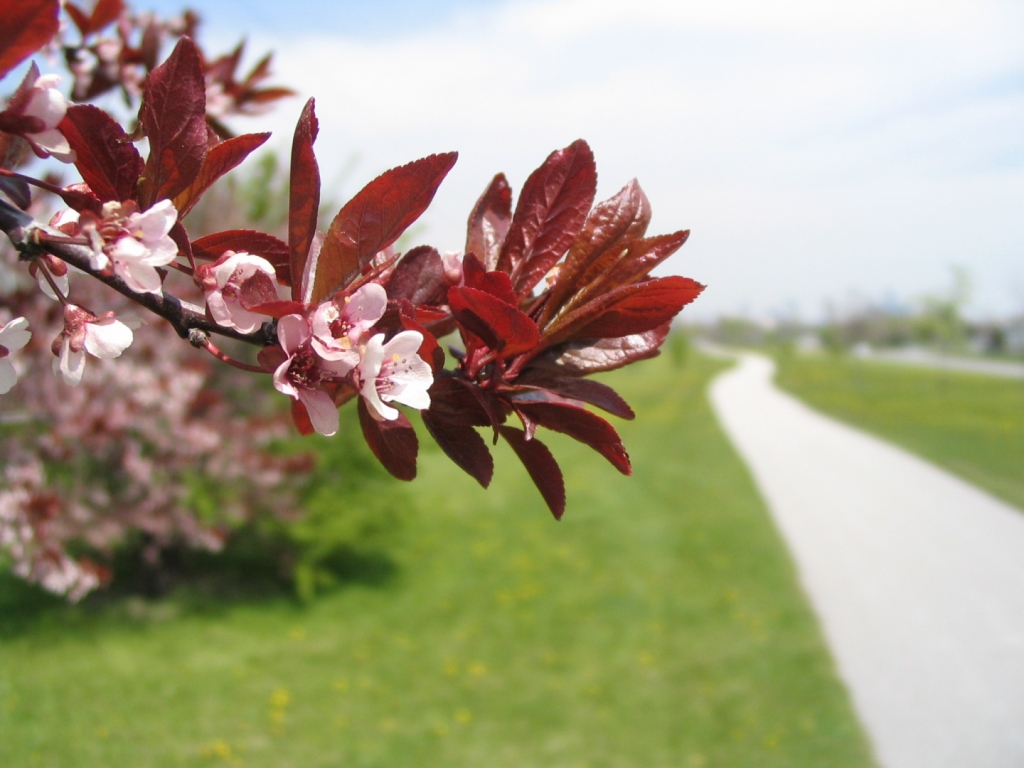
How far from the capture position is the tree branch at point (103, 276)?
69cm

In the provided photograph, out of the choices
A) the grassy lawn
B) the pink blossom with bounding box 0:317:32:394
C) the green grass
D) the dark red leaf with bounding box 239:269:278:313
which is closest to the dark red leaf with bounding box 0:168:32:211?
the pink blossom with bounding box 0:317:32:394

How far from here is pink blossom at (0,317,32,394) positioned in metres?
0.74

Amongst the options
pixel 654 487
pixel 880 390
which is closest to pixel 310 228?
pixel 654 487

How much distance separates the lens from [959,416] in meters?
17.8

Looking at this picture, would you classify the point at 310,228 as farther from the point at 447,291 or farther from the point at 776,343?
the point at 776,343

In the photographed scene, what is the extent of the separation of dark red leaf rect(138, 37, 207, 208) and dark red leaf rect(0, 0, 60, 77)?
0.39 ft

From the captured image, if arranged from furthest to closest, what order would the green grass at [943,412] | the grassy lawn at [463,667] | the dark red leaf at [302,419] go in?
1. the green grass at [943,412]
2. the grassy lawn at [463,667]
3. the dark red leaf at [302,419]

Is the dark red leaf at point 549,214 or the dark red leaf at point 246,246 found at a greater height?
the dark red leaf at point 549,214

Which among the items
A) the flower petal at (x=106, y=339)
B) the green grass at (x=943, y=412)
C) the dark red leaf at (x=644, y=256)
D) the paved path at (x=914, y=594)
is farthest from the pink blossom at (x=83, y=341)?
the green grass at (x=943, y=412)

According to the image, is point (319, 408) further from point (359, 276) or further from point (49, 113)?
point (49, 113)

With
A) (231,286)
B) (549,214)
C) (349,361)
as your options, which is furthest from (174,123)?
(549,214)

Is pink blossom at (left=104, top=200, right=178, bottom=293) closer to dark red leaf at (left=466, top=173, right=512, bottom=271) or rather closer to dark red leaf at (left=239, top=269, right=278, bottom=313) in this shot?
dark red leaf at (left=239, top=269, right=278, bottom=313)

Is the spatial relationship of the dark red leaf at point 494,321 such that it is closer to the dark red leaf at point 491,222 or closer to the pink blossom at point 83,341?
the dark red leaf at point 491,222

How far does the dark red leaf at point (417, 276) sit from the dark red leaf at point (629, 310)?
5.0 inches
